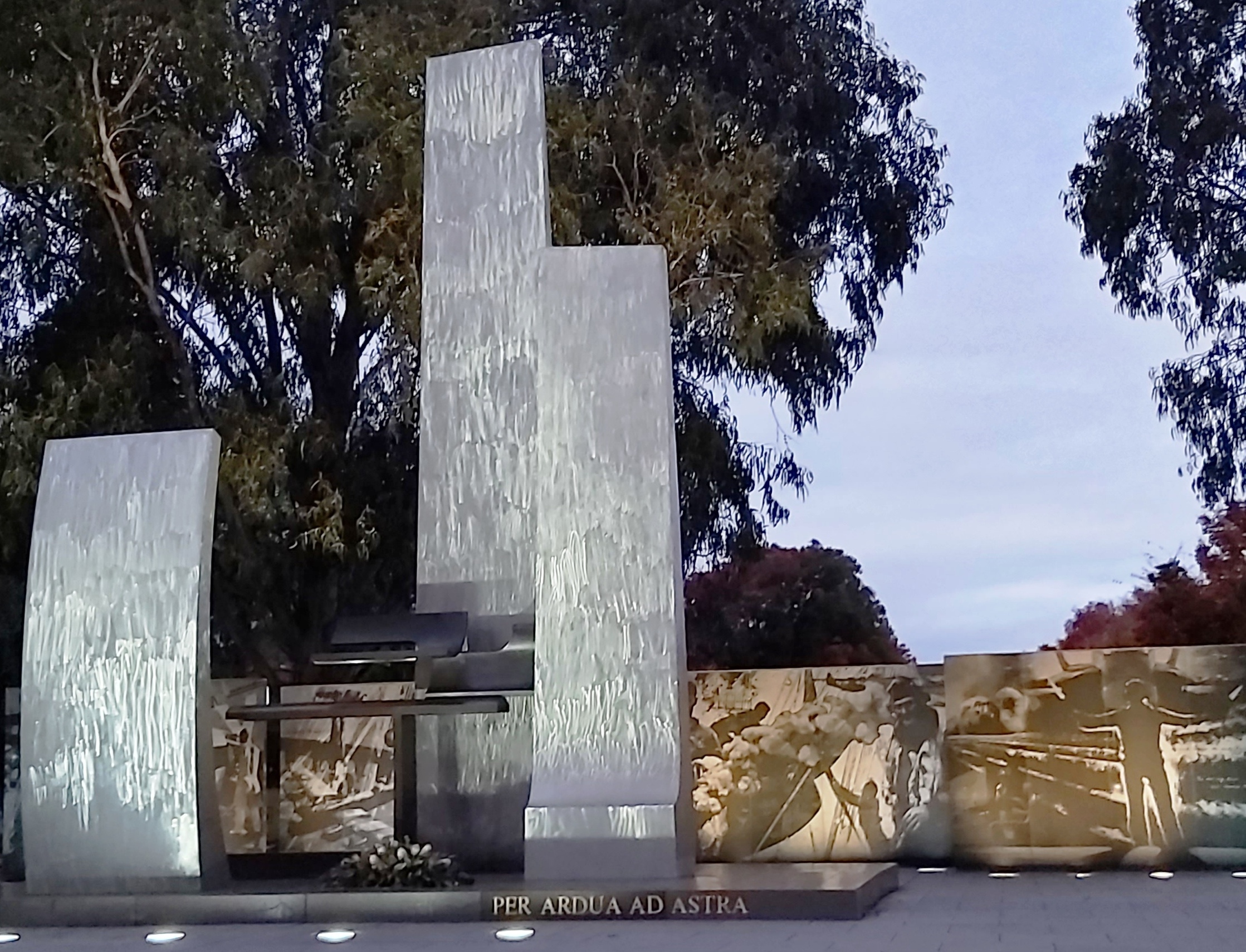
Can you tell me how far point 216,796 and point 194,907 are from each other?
708 millimetres

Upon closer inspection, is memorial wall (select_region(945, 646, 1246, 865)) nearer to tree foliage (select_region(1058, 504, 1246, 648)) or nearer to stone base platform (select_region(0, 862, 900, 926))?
stone base platform (select_region(0, 862, 900, 926))

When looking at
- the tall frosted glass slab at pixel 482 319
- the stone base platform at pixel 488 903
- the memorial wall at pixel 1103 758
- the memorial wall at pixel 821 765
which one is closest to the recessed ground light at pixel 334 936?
the stone base platform at pixel 488 903

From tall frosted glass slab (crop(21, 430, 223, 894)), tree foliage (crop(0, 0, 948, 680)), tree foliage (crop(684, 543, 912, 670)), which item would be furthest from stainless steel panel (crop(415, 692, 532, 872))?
tree foliage (crop(684, 543, 912, 670))

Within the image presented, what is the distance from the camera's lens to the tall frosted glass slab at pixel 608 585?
314 inches

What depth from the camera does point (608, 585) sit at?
27.7ft

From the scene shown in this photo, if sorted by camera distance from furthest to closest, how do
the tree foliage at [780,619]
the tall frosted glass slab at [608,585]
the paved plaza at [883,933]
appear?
the tree foliage at [780,619] → the tall frosted glass slab at [608,585] → the paved plaza at [883,933]

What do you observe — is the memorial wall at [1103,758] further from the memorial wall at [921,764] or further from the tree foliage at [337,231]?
the tree foliage at [337,231]

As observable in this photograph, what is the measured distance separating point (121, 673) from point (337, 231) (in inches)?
258

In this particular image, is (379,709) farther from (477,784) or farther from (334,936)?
(334,936)

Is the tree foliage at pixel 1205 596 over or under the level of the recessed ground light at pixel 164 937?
over

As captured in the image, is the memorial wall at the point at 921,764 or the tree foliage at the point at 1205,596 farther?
the tree foliage at the point at 1205,596

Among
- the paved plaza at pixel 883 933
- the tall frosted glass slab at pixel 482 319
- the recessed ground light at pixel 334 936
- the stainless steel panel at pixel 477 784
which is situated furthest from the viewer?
the tall frosted glass slab at pixel 482 319

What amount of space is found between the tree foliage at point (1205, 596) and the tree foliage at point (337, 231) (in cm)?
462

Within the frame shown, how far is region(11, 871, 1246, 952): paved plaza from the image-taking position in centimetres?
627
